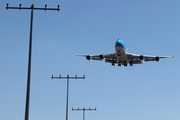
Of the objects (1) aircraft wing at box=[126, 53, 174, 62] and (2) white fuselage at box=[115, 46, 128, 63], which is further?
Result: (1) aircraft wing at box=[126, 53, 174, 62]

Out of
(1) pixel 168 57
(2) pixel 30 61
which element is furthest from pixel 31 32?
(1) pixel 168 57

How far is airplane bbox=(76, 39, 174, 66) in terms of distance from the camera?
6683 centimetres

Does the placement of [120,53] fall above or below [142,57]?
above

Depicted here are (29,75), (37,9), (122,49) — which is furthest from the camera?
(122,49)

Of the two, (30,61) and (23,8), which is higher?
(23,8)

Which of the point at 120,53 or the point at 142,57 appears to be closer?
the point at 120,53

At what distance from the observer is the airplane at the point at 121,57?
66831 mm

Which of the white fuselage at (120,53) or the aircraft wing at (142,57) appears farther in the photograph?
the aircraft wing at (142,57)

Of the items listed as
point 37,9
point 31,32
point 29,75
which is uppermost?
point 37,9

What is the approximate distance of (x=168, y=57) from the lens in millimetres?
69812

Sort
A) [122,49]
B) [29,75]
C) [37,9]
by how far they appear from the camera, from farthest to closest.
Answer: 1. [122,49]
2. [37,9]
3. [29,75]

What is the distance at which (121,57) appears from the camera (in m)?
67.4

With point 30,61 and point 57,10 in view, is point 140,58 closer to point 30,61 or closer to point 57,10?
point 57,10

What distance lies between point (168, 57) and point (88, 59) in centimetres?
1395
